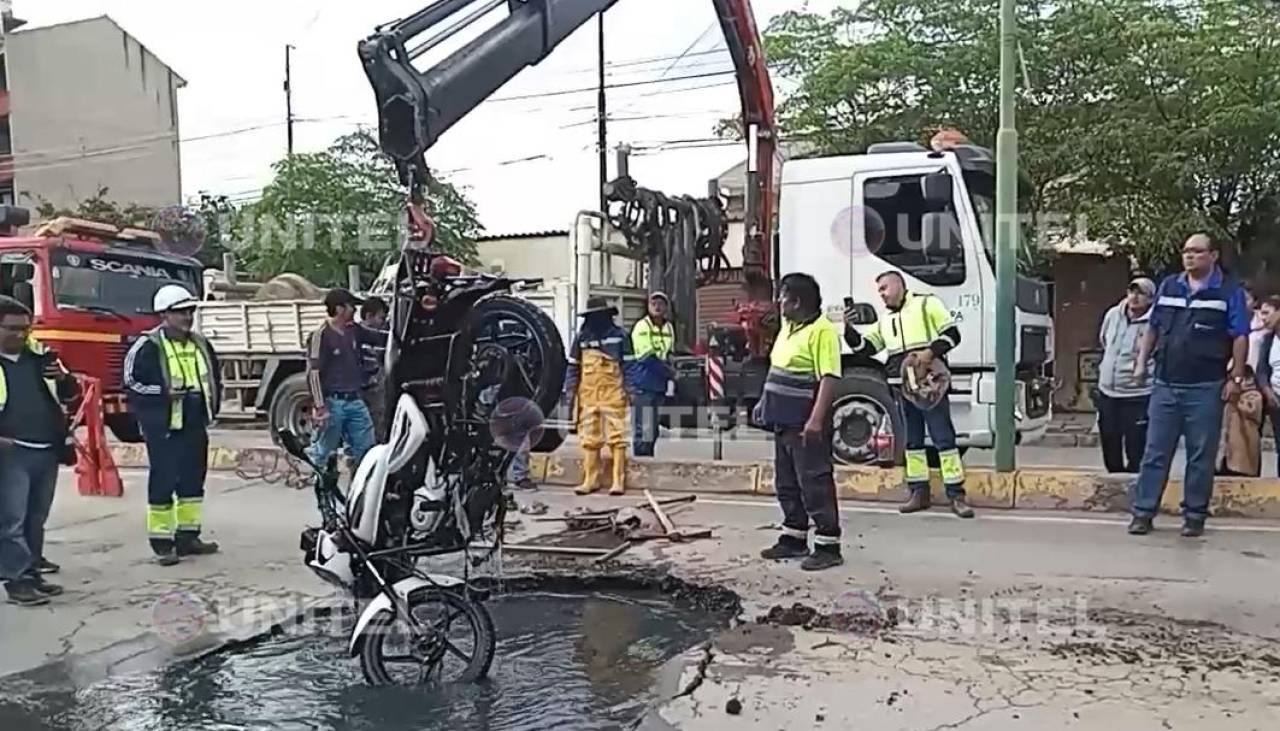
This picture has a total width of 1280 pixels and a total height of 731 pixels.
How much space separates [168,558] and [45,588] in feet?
2.81

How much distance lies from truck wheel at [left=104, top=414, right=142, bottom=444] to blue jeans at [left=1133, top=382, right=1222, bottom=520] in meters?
10.4

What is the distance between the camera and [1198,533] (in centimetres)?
712

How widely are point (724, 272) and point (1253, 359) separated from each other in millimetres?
4637

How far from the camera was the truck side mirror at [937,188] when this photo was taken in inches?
360

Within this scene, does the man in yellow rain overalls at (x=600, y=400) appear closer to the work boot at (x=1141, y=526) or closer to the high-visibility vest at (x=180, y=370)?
the high-visibility vest at (x=180, y=370)

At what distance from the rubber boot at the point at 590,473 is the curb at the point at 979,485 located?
0.33 m

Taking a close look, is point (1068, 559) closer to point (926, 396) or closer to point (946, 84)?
point (926, 396)

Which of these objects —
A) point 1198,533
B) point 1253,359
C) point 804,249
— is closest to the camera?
point 1198,533

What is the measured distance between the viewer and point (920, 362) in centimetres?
785

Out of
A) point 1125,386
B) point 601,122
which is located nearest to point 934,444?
point 1125,386

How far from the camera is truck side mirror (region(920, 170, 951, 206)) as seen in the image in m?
9.13

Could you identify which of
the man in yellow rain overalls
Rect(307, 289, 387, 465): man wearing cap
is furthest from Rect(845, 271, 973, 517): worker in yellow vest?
Rect(307, 289, 387, 465): man wearing cap

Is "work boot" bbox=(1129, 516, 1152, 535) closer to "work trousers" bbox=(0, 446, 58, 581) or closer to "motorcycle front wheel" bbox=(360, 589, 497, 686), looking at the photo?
"motorcycle front wheel" bbox=(360, 589, 497, 686)

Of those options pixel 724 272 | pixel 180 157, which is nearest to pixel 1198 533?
pixel 724 272
